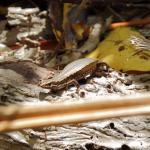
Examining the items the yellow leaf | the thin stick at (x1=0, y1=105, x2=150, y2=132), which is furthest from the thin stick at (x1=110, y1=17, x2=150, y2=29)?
the thin stick at (x1=0, y1=105, x2=150, y2=132)

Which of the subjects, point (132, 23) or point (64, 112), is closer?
point (64, 112)

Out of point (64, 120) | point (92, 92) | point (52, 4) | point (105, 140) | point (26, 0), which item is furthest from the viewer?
point (26, 0)

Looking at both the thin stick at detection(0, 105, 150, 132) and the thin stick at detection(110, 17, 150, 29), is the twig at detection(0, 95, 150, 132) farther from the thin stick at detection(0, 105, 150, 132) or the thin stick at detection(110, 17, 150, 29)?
the thin stick at detection(110, 17, 150, 29)

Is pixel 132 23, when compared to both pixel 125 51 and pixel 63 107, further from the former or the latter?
pixel 63 107

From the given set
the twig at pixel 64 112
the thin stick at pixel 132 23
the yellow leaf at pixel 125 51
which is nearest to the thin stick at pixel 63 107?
the twig at pixel 64 112

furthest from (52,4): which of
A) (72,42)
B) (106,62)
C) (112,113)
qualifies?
(112,113)

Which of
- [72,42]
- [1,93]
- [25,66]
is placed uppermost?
[72,42]

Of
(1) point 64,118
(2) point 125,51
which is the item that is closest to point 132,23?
(2) point 125,51

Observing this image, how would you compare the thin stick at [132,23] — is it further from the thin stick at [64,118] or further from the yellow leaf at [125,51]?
the thin stick at [64,118]

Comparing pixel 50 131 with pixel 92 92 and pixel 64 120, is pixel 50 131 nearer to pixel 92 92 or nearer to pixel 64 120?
pixel 92 92
